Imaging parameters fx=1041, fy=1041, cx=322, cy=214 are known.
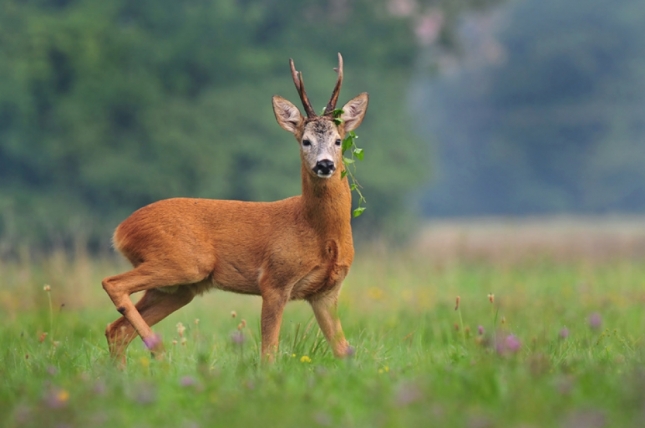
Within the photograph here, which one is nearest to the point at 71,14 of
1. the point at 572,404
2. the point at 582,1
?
the point at 572,404

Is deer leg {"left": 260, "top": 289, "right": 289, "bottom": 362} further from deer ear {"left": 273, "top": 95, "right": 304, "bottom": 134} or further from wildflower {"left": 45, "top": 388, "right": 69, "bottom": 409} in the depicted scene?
wildflower {"left": 45, "top": 388, "right": 69, "bottom": 409}

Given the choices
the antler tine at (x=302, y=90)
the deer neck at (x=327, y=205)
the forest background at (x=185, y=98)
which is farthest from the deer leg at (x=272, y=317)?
the forest background at (x=185, y=98)

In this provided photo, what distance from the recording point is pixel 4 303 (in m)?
10.4

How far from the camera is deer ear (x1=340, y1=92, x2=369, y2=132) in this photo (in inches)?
250

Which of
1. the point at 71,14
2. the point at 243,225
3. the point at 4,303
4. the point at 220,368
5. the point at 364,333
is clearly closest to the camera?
the point at 220,368

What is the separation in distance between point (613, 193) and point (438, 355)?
39.1 metres

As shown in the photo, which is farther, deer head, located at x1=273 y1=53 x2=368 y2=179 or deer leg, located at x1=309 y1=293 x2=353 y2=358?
deer leg, located at x1=309 y1=293 x2=353 y2=358

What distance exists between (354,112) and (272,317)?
1.38 metres

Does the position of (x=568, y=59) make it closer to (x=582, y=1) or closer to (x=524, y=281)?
(x=582, y=1)

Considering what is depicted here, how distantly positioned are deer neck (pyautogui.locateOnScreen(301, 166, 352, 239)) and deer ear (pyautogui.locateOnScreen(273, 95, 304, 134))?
0.99 ft

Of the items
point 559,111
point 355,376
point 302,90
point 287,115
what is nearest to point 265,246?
point 287,115

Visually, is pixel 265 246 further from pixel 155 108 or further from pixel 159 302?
pixel 155 108

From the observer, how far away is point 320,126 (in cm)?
609

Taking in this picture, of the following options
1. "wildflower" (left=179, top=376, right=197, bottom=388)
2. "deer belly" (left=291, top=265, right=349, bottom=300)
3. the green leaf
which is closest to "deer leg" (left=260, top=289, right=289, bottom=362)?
"deer belly" (left=291, top=265, right=349, bottom=300)
